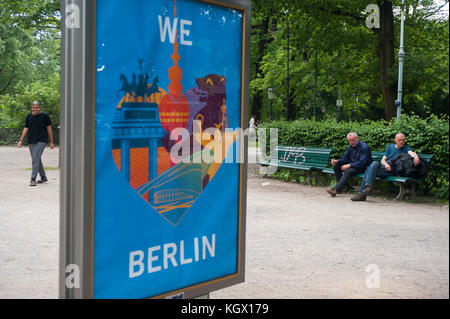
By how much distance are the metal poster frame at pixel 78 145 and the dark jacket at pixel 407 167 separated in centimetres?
903

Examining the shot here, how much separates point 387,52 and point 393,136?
26.6 feet

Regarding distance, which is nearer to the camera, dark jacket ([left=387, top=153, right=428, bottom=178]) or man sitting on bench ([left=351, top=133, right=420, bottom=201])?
dark jacket ([left=387, top=153, right=428, bottom=178])

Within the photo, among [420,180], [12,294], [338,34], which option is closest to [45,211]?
[12,294]

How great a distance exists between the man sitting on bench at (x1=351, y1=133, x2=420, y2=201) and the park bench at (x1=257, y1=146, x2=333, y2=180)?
7.65 feet

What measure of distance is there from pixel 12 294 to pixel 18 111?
31.9 m

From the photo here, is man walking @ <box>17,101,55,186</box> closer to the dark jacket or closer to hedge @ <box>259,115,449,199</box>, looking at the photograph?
hedge @ <box>259,115,449,199</box>

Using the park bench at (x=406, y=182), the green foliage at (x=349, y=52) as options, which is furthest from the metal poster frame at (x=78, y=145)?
the green foliage at (x=349, y=52)

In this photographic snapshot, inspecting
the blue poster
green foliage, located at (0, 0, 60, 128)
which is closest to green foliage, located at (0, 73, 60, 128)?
green foliage, located at (0, 0, 60, 128)

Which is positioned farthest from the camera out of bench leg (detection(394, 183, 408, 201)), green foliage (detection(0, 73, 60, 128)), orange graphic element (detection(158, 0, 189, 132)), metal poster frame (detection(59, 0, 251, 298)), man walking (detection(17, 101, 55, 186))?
green foliage (detection(0, 73, 60, 128))

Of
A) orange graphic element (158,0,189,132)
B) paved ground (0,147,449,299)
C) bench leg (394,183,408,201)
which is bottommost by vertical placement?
paved ground (0,147,449,299)

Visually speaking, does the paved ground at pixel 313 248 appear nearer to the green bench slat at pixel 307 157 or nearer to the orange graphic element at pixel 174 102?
the orange graphic element at pixel 174 102

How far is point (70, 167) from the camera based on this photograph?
306cm

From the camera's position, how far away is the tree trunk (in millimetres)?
19172

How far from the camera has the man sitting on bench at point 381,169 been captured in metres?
11.2
